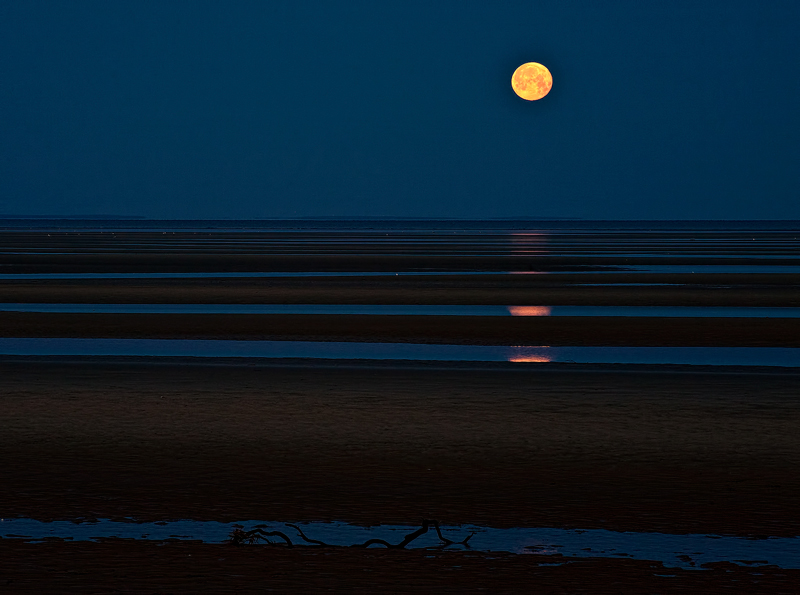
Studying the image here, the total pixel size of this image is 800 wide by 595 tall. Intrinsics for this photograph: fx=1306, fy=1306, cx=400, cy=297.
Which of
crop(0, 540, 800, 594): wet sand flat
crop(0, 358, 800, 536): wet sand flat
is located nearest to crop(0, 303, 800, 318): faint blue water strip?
crop(0, 358, 800, 536): wet sand flat

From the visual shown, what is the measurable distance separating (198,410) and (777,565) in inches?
346

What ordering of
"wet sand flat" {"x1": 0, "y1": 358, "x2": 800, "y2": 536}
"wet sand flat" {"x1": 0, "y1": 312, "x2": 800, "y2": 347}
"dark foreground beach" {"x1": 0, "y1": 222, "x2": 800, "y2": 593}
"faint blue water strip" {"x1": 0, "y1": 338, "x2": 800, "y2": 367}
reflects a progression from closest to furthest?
"dark foreground beach" {"x1": 0, "y1": 222, "x2": 800, "y2": 593}
"wet sand flat" {"x1": 0, "y1": 358, "x2": 800, "y2": 536}
"faint blue water strip" {"x1": 0, "y1": 338, "x2": 800, "y2": 367}
"wet sand flat" {"x1": 0, "y1": 312, "x2": 800, "y2": 347}

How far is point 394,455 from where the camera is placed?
1262cm

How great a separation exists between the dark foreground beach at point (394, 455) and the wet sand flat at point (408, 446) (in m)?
0.04

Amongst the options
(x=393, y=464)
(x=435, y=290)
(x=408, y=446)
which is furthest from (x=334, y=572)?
(x=435, y=290)

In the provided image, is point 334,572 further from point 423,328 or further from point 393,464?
point 423,328

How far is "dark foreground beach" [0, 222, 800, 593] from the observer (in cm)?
827

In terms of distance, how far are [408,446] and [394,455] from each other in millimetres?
557

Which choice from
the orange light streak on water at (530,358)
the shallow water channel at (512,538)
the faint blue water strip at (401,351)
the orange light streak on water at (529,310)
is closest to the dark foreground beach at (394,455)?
the shallow water channel at (512,538)

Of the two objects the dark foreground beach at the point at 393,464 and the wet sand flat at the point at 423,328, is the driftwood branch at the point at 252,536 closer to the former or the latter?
the dark foreground beach at the point at 393,464

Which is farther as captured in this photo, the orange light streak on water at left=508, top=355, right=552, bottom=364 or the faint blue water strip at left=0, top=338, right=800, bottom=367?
the faint blue water strip at left=0, top=338, right=800, bottom=367

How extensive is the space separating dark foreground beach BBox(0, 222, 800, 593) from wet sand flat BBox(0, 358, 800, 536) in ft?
0.13

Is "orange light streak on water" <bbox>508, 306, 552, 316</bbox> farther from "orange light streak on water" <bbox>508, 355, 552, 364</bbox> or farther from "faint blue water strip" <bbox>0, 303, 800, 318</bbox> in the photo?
"orange light streak on water" <bbox>508, 355, 552, 364</bbox>

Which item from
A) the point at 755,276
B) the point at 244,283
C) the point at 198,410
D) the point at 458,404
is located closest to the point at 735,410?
the point at 458,404
